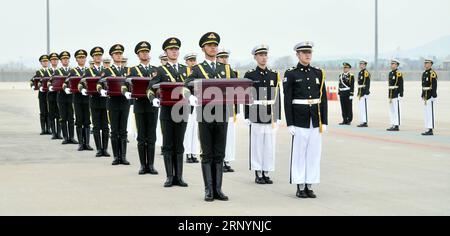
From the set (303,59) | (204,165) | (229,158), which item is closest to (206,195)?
(204,165)

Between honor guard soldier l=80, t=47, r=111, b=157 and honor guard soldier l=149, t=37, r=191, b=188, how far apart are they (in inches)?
153

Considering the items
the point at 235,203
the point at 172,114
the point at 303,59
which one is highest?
the point at 303,59

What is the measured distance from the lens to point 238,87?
10008mm

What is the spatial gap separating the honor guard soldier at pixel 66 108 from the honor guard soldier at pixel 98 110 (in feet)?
7.53

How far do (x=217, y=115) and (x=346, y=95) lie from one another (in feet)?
47.2

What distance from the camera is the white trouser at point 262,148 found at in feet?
39.2

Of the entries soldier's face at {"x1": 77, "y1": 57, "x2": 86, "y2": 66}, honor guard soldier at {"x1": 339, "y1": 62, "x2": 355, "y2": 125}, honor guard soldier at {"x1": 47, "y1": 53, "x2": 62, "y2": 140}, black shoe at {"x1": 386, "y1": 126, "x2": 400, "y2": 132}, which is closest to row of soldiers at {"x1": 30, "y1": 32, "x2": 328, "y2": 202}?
soldier's face at {"x1": 77, "y1": 57, "x2": 86, "y2": 66}

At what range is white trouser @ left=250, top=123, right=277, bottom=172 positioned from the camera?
1195 cm

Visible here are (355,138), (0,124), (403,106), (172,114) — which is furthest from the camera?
(403,106)

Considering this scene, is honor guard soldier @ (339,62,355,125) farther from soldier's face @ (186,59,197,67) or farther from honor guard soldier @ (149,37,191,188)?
honor guard soldier @ (149,37,191,188)

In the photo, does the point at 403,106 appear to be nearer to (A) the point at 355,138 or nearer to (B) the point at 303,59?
(A) the point at 355,138

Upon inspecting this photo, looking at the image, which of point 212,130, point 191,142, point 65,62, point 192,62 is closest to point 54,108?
point 65,62

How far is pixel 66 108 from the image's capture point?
1842 cm
